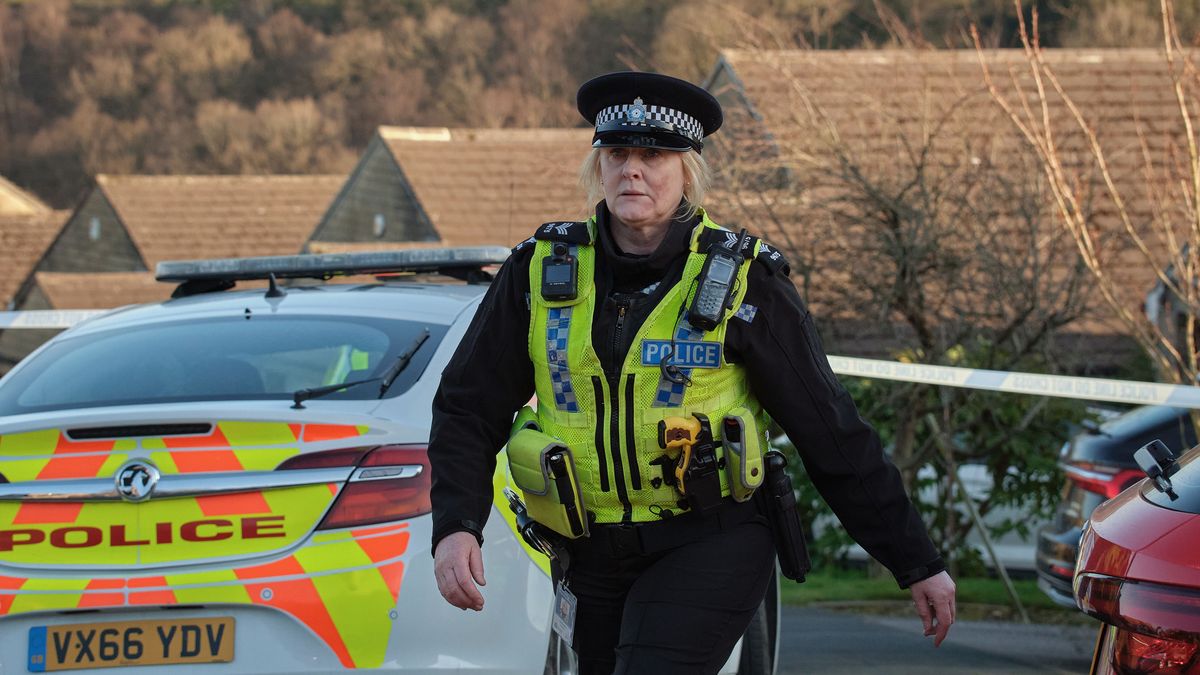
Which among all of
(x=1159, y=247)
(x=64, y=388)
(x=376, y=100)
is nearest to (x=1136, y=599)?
(x=64, y=388)

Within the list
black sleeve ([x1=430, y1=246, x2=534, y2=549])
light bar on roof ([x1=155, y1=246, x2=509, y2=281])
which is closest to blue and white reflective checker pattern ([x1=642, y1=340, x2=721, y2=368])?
black sleeve ([x1=430, y1=246, x2=534, y2=549])

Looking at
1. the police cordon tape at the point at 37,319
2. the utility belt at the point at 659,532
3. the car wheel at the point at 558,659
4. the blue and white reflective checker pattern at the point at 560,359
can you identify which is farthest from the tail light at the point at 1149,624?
the police cordon tape at the point at 37,319

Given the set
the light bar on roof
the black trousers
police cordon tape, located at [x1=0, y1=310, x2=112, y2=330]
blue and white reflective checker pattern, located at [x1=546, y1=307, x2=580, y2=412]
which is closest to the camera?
the black trousers

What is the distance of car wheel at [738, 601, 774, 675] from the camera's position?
193 inches

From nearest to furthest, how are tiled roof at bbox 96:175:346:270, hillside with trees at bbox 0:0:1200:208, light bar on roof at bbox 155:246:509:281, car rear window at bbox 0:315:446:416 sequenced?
car rear window at bbox 0:315:446:416
light bar on roof at bbox 155:246:509:281
tiled roof at bbox 96:175:346:270
hillside with trees at bbox 0:0:1200:208

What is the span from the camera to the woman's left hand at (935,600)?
329 centimetres

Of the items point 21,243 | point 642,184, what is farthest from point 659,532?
point 21,243

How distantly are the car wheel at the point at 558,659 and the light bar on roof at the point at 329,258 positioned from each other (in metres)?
1.77

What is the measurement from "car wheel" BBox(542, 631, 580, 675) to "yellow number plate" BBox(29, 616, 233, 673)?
0.83 meters

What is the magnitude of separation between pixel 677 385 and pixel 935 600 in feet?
2.29

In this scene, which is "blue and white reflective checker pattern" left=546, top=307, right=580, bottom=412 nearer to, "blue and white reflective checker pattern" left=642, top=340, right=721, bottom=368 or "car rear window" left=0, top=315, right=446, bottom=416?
"blue and white reflective checker pattern" left=642, top=340, right=721, bottom=368

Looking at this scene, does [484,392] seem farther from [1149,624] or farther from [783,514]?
[1149,624]

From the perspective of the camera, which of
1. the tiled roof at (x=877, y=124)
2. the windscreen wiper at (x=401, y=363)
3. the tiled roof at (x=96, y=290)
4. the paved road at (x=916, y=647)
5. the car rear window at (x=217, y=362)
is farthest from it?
the tiled roof at (x=96, y=290)

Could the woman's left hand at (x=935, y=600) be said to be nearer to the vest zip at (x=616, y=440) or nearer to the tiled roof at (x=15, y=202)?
the vest zip at (x=616, y=440)
